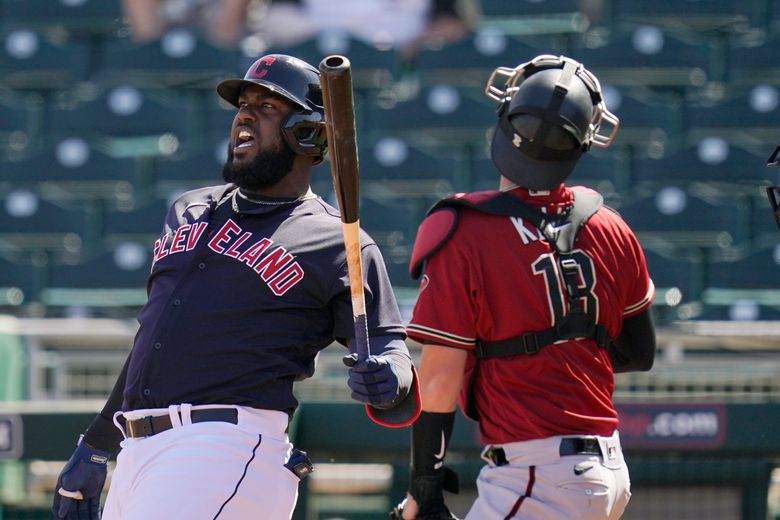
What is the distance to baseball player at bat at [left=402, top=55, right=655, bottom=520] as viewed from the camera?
2.47m

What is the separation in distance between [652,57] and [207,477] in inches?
248

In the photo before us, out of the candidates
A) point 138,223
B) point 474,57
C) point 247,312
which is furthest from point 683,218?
point 247,312

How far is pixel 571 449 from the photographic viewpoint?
2473 mm

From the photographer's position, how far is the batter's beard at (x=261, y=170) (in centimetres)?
255

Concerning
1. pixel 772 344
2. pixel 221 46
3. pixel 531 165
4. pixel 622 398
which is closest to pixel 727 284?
pixel 772 344

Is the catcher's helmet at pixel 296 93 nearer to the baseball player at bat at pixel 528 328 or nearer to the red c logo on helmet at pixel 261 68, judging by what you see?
the red c logo on helmet at pixel 261 68

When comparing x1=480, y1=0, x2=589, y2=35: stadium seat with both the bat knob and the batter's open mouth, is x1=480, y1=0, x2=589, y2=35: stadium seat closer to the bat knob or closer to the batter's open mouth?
the batter's open mouth

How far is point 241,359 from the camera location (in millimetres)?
2404

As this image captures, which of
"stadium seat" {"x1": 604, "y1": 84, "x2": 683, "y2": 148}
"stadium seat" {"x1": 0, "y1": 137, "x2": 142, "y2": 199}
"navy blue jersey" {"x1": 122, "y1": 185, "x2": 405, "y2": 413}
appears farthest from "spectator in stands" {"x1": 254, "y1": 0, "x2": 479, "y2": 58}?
"navy blue jersey" {"x1": 122, "y1": 185, "x2": 405, "y2": 413}

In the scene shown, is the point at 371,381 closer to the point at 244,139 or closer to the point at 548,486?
the point at 548,486

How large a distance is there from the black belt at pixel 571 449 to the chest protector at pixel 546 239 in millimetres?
199

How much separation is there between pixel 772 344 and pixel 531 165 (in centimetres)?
311

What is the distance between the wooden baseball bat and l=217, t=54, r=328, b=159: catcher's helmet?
1.19 ft

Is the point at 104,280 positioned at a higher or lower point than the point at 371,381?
higher
